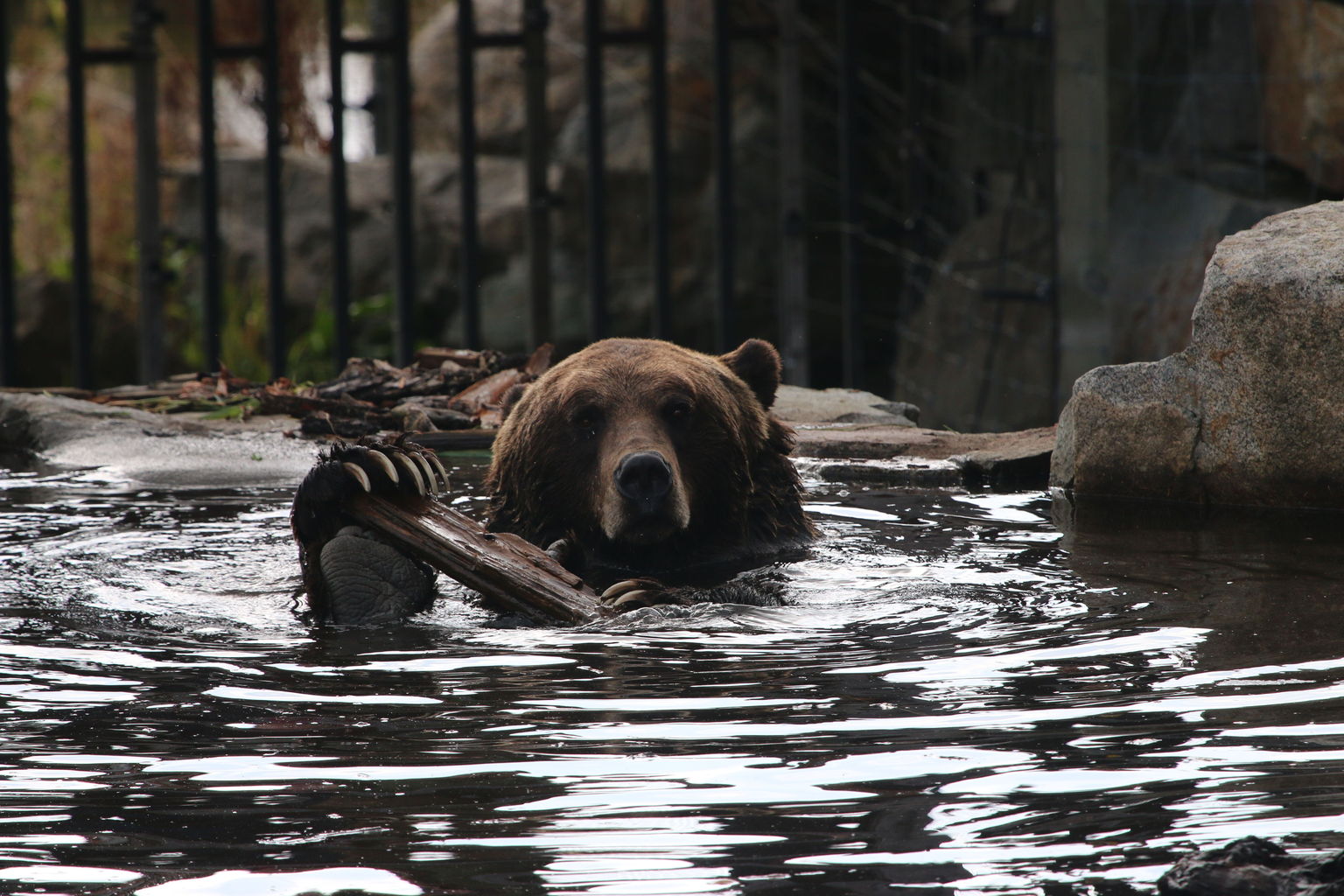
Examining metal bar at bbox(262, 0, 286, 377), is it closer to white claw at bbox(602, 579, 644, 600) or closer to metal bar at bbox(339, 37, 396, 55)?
metal bar at bbox(339, 37, 396, 55)

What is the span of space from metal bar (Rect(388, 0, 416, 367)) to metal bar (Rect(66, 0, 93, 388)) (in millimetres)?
1545

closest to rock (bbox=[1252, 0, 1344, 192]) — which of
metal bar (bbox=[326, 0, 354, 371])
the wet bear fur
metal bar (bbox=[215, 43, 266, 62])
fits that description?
the wet bear fur

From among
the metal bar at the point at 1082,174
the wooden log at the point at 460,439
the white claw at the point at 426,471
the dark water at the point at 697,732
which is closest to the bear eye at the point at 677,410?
the dark water at the point at 697,732

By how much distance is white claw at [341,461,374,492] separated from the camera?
3553mm

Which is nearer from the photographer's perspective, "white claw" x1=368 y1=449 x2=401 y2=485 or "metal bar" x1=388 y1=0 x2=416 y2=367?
"white claw" x1=368 y1=449 x2=401 y2=485

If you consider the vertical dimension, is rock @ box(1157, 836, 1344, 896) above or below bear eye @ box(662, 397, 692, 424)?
below

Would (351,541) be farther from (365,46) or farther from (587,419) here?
(365,46)

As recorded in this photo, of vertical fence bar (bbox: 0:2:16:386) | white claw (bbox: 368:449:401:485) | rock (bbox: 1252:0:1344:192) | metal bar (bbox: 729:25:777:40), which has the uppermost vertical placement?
metal bar (bbox: 729:25:777:40)

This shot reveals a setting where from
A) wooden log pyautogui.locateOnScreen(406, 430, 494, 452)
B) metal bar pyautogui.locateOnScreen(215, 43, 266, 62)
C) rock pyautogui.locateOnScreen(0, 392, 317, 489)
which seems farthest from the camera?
metal bar pyautogui.locateOnScreen(215, 43, 266, 62)

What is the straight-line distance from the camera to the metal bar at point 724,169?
8.24m

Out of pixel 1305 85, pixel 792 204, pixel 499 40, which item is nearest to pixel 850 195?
pixel 792 204

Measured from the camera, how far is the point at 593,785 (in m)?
2.30

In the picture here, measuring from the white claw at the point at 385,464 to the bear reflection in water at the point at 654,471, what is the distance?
1.10 feet

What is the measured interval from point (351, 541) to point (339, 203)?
504 cm
